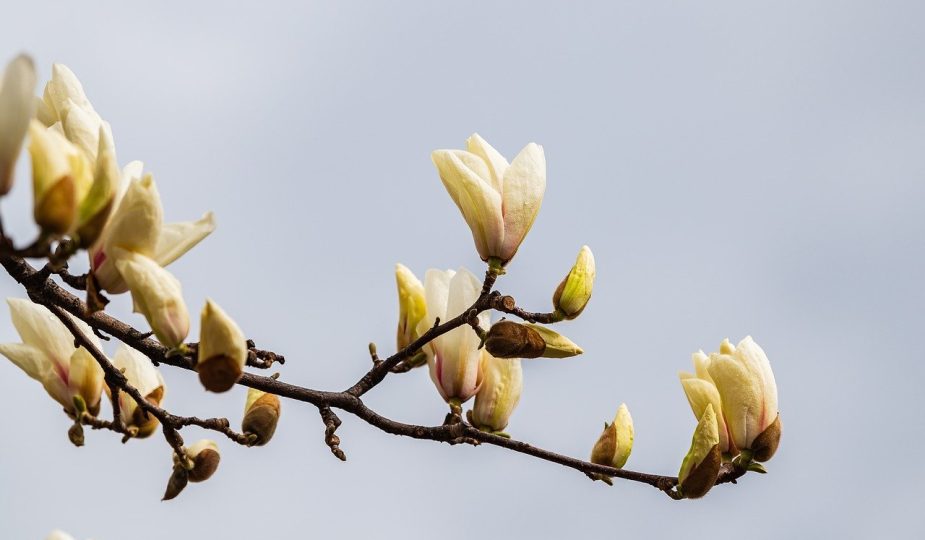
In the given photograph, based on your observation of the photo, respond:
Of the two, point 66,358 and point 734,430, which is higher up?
point 734,430

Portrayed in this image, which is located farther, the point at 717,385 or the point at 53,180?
the point at 717,385

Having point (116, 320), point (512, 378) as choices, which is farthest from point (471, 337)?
point (116, 320)

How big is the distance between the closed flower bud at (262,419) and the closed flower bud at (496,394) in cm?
27

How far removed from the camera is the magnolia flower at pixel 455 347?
1488 mm

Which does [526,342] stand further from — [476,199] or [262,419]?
[262,419]

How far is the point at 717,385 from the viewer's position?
1.54 m

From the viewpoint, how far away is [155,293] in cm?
105

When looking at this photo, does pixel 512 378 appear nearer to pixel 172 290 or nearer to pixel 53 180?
pixel 172 290

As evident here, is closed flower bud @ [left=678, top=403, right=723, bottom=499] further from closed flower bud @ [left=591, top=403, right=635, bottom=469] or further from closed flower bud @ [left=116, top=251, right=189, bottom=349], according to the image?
closed flower bud @ [left=116, top=251, right=189, bottom=349]

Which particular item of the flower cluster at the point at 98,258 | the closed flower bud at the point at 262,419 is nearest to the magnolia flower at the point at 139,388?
the flower cluster at the point at 98,258

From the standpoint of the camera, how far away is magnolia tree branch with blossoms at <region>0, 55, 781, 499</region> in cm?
107

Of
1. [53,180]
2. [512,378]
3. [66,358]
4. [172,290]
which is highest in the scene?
[53,180]

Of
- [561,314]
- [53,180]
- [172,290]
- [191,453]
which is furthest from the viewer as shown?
[191,453]

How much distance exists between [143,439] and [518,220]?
1.94 ft
